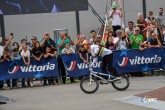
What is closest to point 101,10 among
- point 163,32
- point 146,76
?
point 163,32

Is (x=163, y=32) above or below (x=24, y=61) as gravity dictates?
above

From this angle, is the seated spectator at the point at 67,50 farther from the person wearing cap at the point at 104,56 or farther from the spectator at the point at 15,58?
the person wearing cap at the point at 104,56

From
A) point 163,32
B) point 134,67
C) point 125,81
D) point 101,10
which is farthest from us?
point 101,10

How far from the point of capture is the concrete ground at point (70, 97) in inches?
411

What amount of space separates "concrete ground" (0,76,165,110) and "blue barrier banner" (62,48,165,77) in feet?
3.64

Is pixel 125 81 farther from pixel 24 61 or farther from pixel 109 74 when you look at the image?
pixel 24 61

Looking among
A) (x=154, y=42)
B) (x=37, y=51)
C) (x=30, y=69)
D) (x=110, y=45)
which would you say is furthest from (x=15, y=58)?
(x=154, y=42)

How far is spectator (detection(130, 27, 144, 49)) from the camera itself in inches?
680

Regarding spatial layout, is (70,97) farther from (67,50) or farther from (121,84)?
(67,50)

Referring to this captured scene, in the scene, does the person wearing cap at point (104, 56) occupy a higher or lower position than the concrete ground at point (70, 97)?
higher

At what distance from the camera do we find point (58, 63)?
16453 mm

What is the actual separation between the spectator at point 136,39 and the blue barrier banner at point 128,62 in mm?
385

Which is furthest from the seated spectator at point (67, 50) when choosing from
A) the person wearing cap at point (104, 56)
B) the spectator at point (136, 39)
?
the person wearing cap at point (104, 56)

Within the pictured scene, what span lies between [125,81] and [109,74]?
57 centimetres
